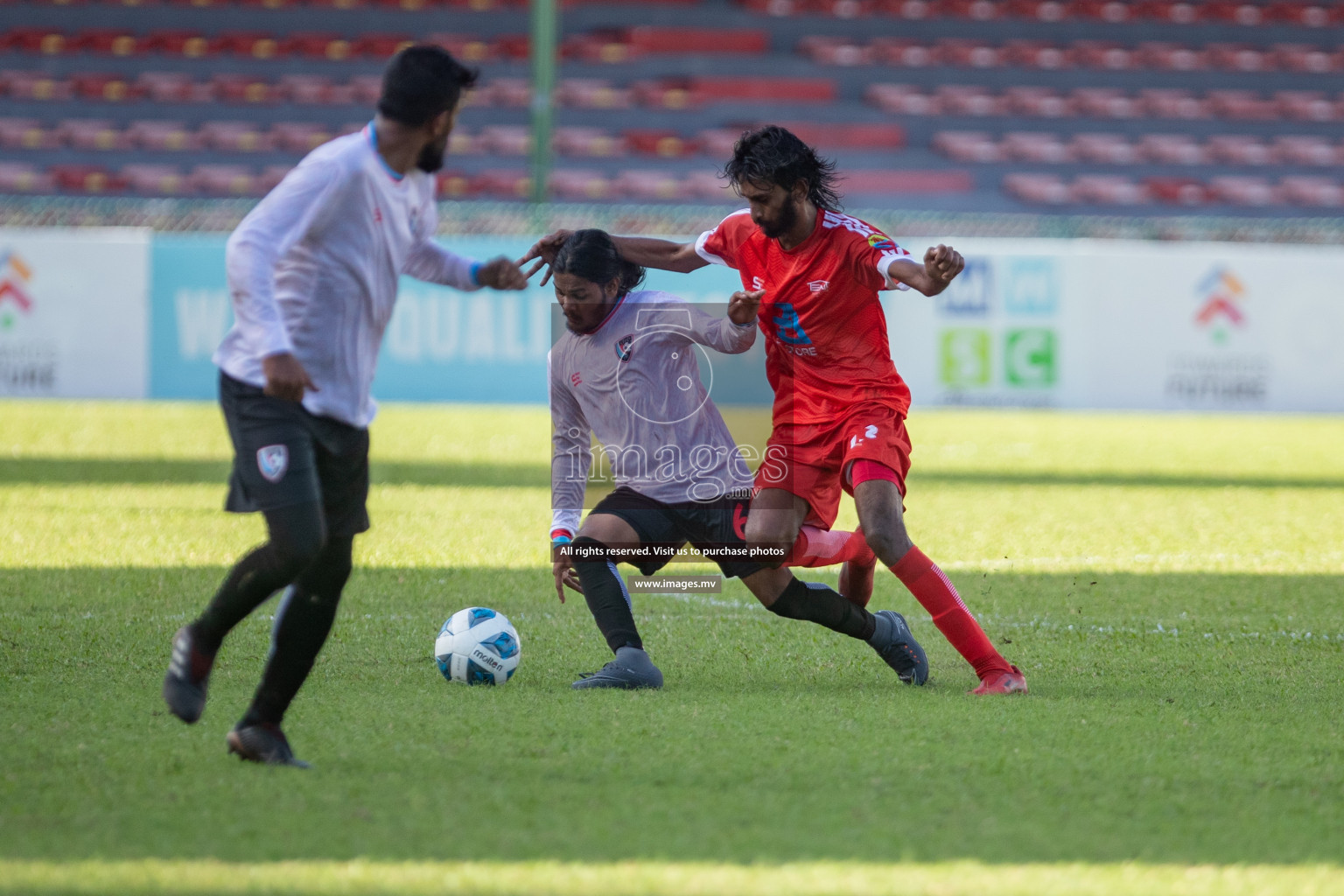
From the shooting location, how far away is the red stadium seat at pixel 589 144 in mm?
23016

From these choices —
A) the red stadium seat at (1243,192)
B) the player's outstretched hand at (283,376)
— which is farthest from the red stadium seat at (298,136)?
the player's outstretched hand at (283,376)

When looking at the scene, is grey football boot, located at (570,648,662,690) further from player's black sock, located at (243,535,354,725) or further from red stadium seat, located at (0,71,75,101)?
red stadium seat, located at (0,71,75,101)

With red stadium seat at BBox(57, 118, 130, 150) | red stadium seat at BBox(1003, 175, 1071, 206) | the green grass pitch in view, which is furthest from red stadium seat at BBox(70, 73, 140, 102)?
the green grass pitch

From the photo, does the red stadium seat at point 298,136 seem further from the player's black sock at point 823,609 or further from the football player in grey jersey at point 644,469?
the player's black sock at point 823,609

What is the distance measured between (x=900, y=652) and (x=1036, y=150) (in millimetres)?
20349

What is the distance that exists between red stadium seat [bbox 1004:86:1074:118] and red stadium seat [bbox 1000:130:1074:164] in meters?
0.66

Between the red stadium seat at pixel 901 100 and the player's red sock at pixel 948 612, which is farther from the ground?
the red stadium seat at pixel 901 100

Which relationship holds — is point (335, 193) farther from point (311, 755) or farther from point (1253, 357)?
point (1253, 357)

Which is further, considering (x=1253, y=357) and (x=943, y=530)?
(x=1253, y=357)

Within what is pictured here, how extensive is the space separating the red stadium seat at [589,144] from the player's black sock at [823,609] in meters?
19.0

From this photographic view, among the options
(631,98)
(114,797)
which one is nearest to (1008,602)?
(114,797)

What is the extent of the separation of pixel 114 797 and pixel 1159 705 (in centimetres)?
287

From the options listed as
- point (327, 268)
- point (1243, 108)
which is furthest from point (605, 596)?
point (1243, 108)

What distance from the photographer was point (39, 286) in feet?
46.3
